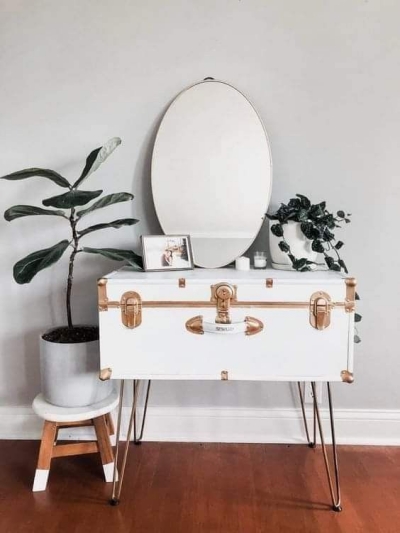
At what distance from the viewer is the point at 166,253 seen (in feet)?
6.29

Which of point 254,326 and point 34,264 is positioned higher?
point 34,264

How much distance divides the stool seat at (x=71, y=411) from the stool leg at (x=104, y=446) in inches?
2.2

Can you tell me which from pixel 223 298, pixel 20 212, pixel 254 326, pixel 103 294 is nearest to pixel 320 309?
pixel 254 326

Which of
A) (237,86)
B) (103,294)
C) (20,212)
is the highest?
(237,86)

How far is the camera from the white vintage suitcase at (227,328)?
5.58 ft

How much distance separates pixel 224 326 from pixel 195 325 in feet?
0.35

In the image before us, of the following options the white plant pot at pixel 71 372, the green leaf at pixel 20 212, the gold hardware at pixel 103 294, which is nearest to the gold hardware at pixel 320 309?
the gold hardware at pixel 103 294

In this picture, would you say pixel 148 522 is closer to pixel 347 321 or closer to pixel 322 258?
pixel 347 321

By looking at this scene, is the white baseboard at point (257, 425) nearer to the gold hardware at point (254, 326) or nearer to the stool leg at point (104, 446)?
the stool leg at point (104, 446)

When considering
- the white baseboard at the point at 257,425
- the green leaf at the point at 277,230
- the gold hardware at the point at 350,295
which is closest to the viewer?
the gold hardware at the point at 350,295

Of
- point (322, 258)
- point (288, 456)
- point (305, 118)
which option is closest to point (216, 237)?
point (322, 258)

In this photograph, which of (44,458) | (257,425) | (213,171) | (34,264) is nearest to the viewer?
(34,264)

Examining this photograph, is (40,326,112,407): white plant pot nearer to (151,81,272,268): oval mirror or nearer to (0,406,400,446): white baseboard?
(0,406,400,446): white baseboard

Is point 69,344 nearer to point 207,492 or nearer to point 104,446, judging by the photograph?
point 104,446
